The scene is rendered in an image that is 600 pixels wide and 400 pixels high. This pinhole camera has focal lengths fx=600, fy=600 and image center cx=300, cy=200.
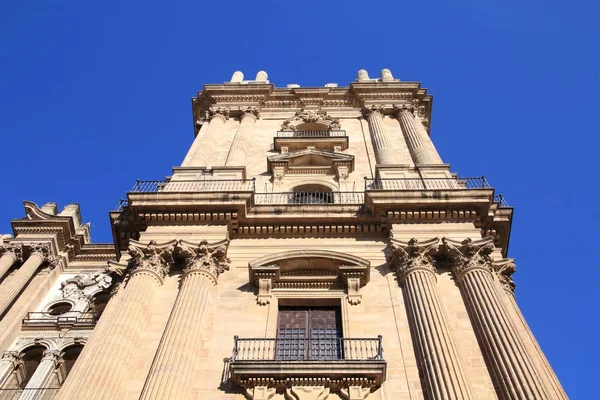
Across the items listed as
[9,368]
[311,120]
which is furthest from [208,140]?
[9,368]

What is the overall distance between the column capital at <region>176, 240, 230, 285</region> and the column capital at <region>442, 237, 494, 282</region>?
22.4 ft

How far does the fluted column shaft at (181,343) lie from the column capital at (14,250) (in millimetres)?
14046

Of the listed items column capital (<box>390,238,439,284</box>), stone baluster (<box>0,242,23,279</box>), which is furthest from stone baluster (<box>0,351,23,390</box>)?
column capital (<box>390,238,439,284</box>)

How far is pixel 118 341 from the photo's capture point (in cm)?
1527

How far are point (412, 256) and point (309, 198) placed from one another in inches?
284

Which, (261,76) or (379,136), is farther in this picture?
(261,76)

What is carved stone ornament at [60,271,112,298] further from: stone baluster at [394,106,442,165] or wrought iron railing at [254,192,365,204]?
stone baluster at [394,106,442,165]

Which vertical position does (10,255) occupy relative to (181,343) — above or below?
above

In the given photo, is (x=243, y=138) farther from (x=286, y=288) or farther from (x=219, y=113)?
(x=286, y=288)

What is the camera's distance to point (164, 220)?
2028 cm

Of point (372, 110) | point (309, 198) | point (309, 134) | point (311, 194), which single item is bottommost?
point (309, 198)

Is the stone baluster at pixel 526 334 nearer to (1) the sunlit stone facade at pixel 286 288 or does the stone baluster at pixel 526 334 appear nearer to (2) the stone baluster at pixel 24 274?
(1) the sunlit stone facade at pixel 286 288

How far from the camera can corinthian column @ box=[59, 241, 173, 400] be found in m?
13.9

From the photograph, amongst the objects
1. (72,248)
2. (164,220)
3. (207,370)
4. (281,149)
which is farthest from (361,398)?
(72,248)
